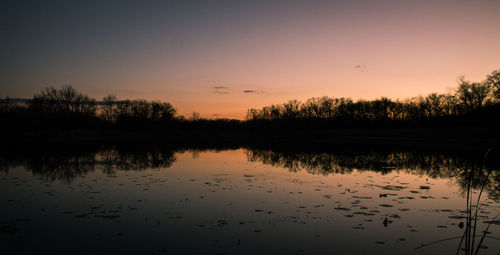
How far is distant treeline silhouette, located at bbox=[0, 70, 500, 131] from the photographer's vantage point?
5716cm

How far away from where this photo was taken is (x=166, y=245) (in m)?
6.46

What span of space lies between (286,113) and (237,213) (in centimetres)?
10321

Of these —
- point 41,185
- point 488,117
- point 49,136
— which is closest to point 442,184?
point 41,185

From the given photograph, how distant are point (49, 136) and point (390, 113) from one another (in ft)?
301

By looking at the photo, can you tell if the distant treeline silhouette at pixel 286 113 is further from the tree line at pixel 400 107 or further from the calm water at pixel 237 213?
→ the calm water at pixel 237 213

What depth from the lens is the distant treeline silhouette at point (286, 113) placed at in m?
57.2

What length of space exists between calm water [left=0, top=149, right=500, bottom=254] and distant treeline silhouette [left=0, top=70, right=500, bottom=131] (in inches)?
1873

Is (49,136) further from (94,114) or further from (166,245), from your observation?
(166,245)

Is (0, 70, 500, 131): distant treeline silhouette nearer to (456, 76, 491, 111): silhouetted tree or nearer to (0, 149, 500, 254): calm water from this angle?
(456, 76, 491, 111): silhouetted tree

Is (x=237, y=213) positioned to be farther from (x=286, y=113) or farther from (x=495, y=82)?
(x=286, y=113)

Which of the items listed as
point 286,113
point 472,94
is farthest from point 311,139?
point 286,113

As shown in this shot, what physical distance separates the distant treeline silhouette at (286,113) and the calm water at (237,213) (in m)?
47.6

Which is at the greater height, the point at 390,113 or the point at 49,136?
the point at 390,113

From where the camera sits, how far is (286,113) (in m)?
111
